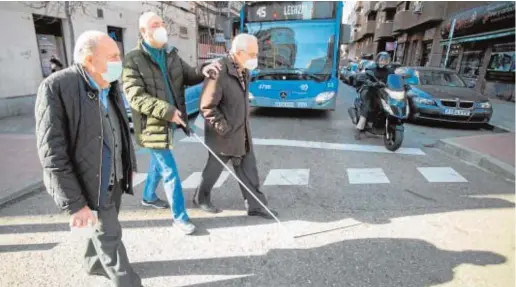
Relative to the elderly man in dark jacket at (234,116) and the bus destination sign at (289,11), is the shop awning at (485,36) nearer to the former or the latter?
the bus destination sign at (289,11)

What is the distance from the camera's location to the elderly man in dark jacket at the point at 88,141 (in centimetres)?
162

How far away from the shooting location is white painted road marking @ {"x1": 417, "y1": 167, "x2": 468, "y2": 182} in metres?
4.54

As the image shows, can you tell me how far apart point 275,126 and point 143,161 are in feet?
12.4

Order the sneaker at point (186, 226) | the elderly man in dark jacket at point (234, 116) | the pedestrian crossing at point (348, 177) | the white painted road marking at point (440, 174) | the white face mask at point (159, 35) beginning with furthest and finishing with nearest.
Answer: the white painted road marking at point (440, 174)
the pedestrian crossing at point (348, 177)
the sneaker at point (186, 226)
the elderly man in dark jacket at point (234, 116)
the white face mask at point (159, 35)

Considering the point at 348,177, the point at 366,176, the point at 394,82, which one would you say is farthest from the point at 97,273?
the point at 394,82

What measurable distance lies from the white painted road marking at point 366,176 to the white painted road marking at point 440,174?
681mm

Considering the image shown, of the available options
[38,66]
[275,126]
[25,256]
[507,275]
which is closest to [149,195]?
[25,256]

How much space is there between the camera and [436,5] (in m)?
21.3

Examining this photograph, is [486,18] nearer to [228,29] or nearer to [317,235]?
[228,29]

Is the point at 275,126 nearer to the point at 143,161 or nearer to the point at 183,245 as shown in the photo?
the point at 143,161

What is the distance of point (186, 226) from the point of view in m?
2.96

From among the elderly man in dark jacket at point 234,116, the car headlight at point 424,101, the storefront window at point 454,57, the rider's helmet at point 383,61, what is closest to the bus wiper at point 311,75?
the rider's helmet at point 383,61

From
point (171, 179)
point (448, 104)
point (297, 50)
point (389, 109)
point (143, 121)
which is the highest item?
point (297, 50)

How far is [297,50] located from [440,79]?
481cm
